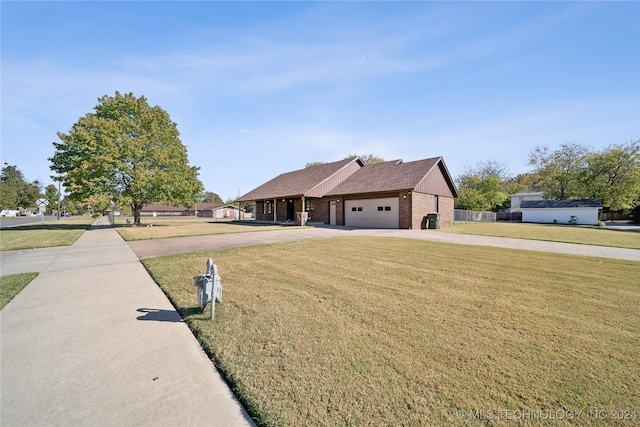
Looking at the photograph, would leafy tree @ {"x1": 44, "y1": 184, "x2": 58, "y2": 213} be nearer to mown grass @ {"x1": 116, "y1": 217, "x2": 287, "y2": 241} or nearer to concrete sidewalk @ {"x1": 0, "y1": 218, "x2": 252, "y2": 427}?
mown grass @ {"x1": 116, "y1": 217, "x2": 287, "y2": 241}

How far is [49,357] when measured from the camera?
309cm

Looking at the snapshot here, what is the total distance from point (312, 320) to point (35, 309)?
4747 millimetres

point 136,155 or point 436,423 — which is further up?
point 136,155

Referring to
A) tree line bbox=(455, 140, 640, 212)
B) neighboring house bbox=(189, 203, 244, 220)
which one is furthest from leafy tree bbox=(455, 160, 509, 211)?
neighboring house bbox=(189, 203, 244, 220)

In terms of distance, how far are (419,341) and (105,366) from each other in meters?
3.56

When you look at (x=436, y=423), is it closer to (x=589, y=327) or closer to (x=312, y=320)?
(x=312, y=320)

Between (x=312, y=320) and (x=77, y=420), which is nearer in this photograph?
(x=77, y=420)

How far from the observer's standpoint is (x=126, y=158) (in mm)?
24297

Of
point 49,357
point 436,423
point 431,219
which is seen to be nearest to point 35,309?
point 49,357

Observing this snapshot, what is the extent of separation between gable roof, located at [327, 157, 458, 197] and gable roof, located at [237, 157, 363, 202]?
0.93m

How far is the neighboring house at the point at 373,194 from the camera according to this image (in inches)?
830

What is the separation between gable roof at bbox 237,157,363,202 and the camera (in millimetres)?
26250

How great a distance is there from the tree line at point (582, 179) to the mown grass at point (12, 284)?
4917 cm

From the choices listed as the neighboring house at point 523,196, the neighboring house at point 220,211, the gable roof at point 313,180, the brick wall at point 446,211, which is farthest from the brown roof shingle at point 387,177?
the neighboring house at point 220,211
